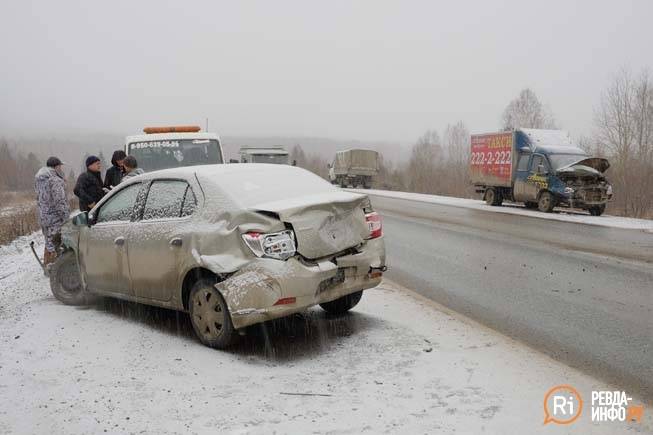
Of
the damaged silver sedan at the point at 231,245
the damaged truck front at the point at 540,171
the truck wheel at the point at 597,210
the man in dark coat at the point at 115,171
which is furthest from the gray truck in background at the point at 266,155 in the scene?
the damaged silver sedan at the point at 231,245

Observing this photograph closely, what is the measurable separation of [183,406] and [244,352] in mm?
1219

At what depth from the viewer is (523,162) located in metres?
21.8

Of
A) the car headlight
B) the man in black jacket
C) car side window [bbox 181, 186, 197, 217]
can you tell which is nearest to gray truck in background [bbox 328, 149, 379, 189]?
the man in black jacket

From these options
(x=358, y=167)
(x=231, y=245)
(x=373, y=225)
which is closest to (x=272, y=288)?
(x=231, y=245)

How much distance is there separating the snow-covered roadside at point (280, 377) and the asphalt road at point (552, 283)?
46 centimetres

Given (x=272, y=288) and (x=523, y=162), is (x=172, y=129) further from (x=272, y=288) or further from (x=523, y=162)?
(x=523, y=162)

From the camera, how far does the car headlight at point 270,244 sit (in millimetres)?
4902

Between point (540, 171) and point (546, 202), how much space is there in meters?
1.18

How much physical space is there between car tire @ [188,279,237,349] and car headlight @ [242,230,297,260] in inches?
21.6

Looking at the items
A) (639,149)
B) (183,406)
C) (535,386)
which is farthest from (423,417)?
(639,149)

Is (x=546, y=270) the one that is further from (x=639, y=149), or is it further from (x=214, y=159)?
(x=639, y=149)

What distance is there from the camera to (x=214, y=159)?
39.4ft

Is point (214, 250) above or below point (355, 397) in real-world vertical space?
above

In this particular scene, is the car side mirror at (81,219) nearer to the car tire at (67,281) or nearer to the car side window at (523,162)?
the car tire at (67,281)
